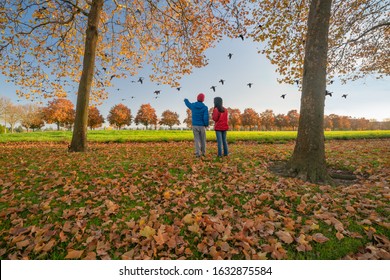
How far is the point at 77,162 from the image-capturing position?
7.19m

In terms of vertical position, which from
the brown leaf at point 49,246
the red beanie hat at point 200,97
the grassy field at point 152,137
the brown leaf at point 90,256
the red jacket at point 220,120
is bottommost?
the brown leaf at point 90,256

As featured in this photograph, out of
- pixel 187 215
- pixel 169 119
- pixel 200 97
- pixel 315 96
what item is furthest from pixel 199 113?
pixel 169 119

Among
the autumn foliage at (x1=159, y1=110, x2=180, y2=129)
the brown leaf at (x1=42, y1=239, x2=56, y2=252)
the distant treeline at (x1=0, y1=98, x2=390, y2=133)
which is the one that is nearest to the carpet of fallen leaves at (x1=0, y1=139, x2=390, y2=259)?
the brown leaf at (x1=42, y1=239, x2=56, y2=252)

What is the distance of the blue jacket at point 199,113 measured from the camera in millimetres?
7715

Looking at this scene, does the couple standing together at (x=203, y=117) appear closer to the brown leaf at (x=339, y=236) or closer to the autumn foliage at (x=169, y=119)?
the brown leaf at (x=339, y=236)

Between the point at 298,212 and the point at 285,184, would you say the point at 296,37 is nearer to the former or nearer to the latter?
the point at 285,184

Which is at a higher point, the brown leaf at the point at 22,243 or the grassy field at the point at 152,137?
the grassy field at the point at 152,137

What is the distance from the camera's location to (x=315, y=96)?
5805 millimetres

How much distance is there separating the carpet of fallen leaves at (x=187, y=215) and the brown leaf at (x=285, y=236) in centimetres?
1

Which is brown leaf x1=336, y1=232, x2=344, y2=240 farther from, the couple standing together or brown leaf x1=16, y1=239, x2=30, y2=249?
the couple standing together

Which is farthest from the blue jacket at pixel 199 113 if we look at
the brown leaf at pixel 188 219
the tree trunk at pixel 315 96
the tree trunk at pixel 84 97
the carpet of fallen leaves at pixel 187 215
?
the tree trunk at pixel 84 97

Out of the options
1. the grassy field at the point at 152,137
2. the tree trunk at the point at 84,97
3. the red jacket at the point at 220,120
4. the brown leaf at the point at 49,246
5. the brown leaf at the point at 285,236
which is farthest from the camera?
the grassy field at the point at 152,137

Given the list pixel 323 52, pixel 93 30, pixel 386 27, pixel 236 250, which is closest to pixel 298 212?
pixel 236 250

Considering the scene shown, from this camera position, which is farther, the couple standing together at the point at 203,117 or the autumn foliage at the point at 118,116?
the autumn foliage at the point at 118,116
